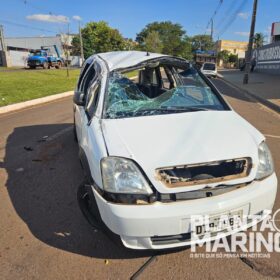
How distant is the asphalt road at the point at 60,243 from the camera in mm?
2414

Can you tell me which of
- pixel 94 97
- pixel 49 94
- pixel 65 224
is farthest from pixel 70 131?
pixel 49 94

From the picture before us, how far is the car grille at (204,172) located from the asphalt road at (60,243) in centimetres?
80

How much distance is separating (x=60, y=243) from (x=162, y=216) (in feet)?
4.06

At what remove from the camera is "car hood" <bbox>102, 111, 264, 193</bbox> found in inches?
90.7

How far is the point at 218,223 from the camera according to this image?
7.60 feet

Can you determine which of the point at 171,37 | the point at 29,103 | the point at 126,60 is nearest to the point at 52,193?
the point at 126,60

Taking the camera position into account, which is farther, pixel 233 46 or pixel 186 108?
pixel 233 46

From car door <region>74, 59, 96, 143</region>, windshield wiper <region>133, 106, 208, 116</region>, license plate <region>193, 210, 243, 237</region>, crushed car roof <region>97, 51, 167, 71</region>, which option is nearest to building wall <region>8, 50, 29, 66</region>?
car door <region>74, 59, 96, 143</region>

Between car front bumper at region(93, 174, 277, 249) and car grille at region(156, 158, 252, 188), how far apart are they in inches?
5.5

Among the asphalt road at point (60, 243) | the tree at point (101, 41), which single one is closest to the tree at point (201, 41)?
the tree at point (101, 41)

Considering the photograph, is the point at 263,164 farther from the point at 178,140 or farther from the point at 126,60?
the point at 126,60

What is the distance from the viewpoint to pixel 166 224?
2164 millimetres

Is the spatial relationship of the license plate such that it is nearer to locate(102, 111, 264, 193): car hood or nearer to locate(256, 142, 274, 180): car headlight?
locate(102, 111, 264, 193): car hood

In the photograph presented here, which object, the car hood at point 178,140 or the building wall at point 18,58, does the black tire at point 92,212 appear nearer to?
the car hood at point 178,140
